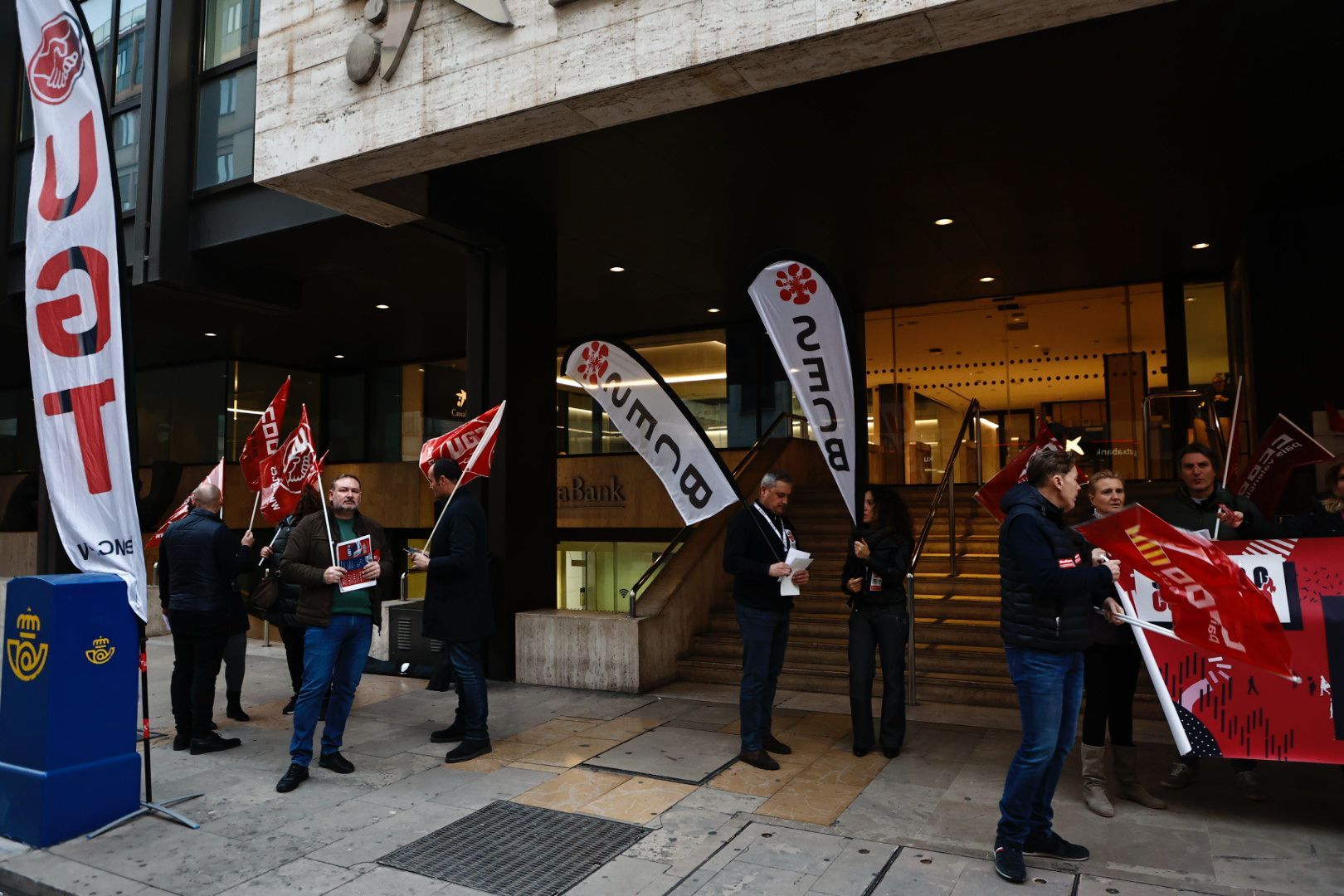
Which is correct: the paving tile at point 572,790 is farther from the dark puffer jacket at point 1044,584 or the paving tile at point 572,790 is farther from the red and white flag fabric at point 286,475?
the red and white flag fabric at point 286,475

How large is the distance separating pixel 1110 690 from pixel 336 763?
494 cm

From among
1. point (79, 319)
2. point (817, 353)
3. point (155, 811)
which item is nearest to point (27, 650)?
point (155, 811)

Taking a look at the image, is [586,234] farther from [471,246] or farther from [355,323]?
[355,323]

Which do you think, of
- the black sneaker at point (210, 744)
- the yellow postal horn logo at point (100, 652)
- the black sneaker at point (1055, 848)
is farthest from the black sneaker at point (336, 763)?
the black sneaker at point (1055, 848)

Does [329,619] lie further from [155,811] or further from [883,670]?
[883,670]

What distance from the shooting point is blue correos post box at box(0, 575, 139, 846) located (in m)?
4.96

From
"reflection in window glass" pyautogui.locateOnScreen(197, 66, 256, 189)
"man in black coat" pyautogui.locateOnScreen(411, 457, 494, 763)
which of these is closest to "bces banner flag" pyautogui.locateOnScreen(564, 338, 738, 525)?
"man in black coat" pyautogui.locateOnScreen(411, 457, 494, 763)

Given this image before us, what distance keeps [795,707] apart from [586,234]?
5935mm

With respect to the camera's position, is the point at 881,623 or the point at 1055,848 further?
the point at 881,623

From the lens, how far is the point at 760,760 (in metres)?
6.17

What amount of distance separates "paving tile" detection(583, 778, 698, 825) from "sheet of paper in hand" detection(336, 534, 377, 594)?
2082 mm

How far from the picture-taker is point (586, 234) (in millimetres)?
10789

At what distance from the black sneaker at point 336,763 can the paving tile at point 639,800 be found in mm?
1793

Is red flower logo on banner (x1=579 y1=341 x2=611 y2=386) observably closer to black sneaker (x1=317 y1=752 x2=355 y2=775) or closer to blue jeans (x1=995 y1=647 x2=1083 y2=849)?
black sneaker (x1=317 y1=752 x2=355 y2=775)
